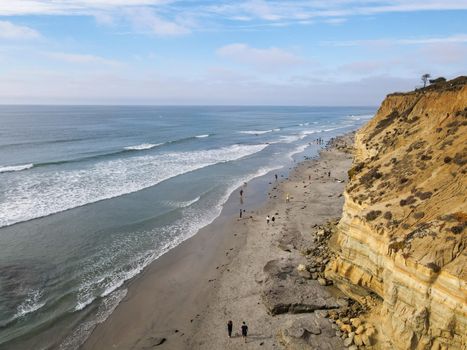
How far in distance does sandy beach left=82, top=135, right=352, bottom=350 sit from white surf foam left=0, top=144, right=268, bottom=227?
52.9ft

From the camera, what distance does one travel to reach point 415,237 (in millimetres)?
15695

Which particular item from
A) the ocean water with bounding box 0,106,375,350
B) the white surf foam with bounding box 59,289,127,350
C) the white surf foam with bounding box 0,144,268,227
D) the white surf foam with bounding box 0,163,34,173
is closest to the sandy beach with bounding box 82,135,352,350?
the white surf foam with bounding box 59,289,127,350

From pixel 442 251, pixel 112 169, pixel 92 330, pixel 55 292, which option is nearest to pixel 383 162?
pixel 442 251

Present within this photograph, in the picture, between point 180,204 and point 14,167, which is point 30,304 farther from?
point 14,167

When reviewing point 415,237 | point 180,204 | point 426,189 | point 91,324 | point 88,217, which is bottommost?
point 91,324

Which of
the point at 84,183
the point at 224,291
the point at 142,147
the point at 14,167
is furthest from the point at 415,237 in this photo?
the point at 142,147

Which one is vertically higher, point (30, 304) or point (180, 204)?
point (180, 204)

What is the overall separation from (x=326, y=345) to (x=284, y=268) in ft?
24.5

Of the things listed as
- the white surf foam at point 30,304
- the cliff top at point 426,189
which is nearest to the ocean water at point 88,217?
the white surf foam at point 30,304

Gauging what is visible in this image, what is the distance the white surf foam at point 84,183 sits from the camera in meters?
38.2

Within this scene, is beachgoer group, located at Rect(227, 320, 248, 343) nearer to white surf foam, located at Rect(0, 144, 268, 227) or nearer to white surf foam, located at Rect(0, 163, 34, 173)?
white surf foam, located at Rect(0, 144, 268, 227)

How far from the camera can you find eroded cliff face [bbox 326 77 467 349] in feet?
45.0

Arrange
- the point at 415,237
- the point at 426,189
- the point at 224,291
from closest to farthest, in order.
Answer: the point at 415,237
the point at 426,189
the point at 224,291

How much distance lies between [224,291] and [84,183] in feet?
102
